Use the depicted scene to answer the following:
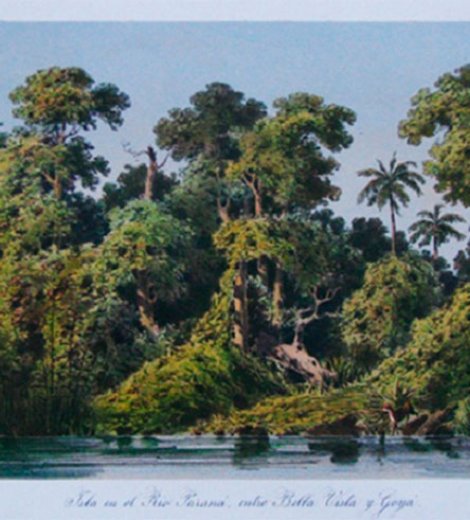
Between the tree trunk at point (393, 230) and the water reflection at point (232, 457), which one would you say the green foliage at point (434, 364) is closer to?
the water reflection at point (232, 457)

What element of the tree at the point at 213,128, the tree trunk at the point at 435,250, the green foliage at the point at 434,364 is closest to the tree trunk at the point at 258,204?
the tree at the point at 213,128

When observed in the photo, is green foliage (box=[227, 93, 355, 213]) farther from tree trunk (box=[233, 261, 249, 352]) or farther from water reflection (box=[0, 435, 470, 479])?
water reflection (box=[0, 435, 470, 479])

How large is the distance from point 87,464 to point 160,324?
1.13 metres

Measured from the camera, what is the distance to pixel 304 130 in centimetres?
1043

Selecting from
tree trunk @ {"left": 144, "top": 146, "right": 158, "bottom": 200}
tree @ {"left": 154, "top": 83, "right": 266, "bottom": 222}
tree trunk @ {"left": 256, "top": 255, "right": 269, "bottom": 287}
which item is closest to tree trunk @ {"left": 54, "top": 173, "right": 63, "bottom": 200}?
tree trunk @ {"left": 144, "top": 146, "right": 158, "bottom": 200}

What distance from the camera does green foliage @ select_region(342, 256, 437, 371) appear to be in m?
10.2

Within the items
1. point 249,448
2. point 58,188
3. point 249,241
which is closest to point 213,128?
point 249,241

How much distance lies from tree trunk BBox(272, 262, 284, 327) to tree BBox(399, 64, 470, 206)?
1.29m

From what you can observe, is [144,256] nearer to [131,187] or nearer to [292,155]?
[131,187]

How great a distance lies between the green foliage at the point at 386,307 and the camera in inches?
402

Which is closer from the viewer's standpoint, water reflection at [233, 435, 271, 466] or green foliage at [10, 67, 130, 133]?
water reflection at [233, 435, 271, 466]

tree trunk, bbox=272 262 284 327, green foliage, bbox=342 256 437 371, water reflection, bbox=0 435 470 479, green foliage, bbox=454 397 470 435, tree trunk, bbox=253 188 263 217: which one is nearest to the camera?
water reflection, bbox=0 435 470 479

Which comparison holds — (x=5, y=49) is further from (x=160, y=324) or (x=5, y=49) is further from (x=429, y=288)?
(x=429, y=288)

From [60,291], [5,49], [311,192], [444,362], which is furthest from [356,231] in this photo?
[5,49]
